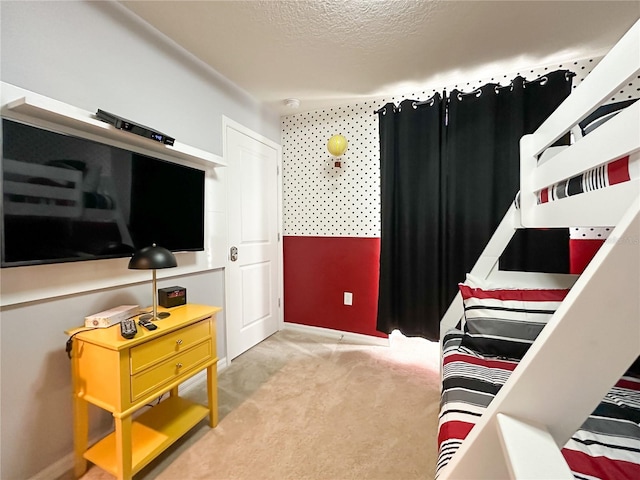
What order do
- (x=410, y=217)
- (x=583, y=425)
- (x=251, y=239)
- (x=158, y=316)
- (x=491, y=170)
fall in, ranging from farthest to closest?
(x=251, y=239) → (x=410, y=217) → (x=491, y=170) → (x=158, y=316) → (x=583, y=425)

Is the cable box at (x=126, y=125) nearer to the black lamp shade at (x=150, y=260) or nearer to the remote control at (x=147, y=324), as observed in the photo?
the black lamp shade at (x=150, y=260)

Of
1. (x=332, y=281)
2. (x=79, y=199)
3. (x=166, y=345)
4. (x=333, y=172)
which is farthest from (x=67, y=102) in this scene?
(x=332, y=281)

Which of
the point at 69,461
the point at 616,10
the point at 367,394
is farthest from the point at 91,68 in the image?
the point at 616,10

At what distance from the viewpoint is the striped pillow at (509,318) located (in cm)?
137

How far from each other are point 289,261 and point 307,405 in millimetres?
1590

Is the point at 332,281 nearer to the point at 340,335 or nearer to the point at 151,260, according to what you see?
the point at 340,335

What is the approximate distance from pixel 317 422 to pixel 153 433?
0.88 m

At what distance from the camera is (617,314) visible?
0.47 meters

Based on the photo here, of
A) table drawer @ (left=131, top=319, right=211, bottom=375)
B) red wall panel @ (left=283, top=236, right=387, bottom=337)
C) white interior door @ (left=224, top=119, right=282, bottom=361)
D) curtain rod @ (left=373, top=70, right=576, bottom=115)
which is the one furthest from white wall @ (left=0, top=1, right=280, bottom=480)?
curtain rod @ (left=373, top=70, right=576, bottom=115)

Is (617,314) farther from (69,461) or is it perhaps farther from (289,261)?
(289,261)

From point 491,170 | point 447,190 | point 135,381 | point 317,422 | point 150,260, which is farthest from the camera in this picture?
point 447,190

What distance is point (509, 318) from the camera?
1.42 m

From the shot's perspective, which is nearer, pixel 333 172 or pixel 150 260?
pixel 150 260

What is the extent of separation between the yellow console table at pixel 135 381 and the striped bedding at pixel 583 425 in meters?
1.22
